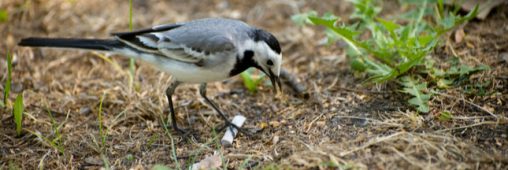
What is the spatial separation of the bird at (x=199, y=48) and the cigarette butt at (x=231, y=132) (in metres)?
0.05

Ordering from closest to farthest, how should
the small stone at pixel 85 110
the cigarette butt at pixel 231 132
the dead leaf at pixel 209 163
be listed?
the dead leaf at pixel 209 163 → the cigarette butt at pixel 231 132 → the small stone at pixel 85 110

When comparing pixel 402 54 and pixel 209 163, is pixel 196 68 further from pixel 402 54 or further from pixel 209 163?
pixel 402 54

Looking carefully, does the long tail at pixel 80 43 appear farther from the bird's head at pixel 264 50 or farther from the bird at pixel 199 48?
the bird's head at pixel 264 50

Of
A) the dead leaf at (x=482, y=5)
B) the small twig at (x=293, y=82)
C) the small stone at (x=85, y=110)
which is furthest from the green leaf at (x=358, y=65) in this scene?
the small stone at (x=85, y=110)

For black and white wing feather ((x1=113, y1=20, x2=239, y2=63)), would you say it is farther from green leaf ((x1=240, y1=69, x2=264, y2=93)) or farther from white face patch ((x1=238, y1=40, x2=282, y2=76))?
green leaf ((x1=240, y1=69, x2=264, y2=93))

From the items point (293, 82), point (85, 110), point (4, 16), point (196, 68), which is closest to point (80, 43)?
point (85, 110)

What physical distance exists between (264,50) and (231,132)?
741 mm

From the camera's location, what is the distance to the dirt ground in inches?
140

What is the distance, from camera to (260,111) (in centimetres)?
480

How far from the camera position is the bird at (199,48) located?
420 centimetres

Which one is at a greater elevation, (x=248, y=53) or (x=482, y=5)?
(x=482, y=5)

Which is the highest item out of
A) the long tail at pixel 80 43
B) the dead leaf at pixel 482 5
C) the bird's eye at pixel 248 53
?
the dead leaf at pixel 482 5

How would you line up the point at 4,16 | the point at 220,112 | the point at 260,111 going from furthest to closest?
the point at 4,16 → the point at 260,111 → the point at 220,112

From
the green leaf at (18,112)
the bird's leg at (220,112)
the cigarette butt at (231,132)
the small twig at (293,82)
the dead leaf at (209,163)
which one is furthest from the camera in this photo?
the small twig at (293,82)
